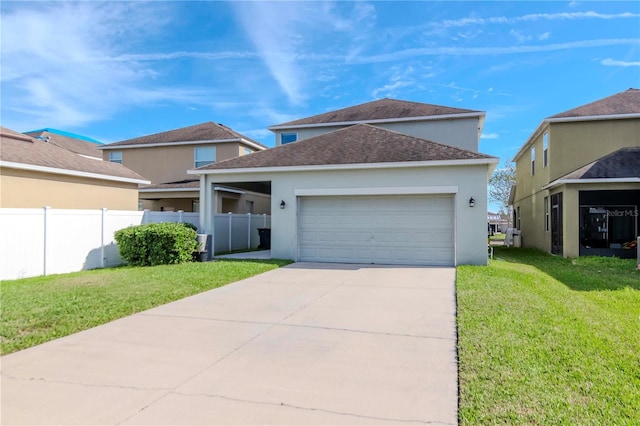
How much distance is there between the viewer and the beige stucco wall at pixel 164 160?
22.9 m

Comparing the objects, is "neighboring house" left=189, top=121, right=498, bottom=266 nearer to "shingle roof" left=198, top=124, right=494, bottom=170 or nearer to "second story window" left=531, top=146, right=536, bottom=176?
"shingle roof" left=198, top=124, right=494, bottom=170

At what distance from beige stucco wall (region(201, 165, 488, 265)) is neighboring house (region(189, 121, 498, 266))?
30 mm

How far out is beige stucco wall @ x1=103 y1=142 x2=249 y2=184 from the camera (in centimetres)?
2288

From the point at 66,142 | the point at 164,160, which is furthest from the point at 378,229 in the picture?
the point at 66,142

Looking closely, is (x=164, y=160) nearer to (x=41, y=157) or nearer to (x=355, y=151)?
(x=41, y=157)

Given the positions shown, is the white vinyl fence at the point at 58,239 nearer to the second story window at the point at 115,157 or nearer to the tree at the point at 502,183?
the second story window at the point at 115,157

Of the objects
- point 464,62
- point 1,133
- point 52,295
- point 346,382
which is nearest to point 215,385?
point 346,382

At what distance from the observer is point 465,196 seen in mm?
12016

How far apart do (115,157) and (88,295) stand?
19724 millimetres

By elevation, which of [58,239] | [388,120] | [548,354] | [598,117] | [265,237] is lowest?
[548,354]

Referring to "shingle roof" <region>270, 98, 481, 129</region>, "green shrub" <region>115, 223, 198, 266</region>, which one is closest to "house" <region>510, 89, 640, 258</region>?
"shingle roof" <region>270, 98, 481, 129</region>

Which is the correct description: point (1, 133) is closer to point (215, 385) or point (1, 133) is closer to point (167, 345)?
point (167, 345)

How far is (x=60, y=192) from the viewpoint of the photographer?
14.0 metres

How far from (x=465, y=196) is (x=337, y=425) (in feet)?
33.5
